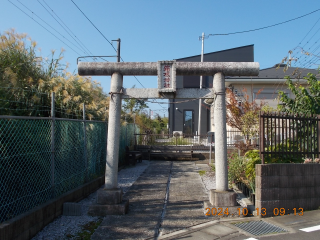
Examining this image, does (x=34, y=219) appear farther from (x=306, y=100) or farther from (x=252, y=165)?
(x=306, y=100)

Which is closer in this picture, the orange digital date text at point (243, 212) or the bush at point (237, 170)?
the orange digital date text at point (243, 212)

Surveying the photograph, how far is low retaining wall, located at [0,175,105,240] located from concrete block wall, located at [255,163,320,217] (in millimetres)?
4058

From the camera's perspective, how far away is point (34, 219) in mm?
4754

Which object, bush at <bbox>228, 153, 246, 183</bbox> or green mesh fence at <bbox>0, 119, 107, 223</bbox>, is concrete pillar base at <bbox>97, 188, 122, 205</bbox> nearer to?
green mesh fence at <bbox>0, 119, 107, 223</bbox>

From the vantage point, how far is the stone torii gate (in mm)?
6062

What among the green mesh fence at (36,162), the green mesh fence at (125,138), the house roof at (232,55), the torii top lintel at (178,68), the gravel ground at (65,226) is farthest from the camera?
the house roof at (232,55)

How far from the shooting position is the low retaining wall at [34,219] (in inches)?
158

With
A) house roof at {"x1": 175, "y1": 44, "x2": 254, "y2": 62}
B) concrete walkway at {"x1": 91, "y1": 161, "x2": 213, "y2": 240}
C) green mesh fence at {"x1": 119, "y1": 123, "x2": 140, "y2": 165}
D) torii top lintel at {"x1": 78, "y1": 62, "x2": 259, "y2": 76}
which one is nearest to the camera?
concrete walkway at {"x1": 91, "y1": 161, "x2": 213, "y2": 240}

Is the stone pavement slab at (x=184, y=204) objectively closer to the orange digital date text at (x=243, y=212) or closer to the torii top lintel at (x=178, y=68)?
the orange digital date text at (x=243, y=212)

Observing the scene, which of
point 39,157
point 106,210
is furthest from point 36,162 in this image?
point 106,210

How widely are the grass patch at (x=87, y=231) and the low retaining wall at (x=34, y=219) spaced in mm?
598

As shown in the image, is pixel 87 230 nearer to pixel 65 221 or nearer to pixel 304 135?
pixel 65 221

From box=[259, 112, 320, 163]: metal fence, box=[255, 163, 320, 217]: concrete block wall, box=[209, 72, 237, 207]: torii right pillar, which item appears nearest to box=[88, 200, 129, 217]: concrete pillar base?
box=[209, 72, 237, 207]: torii right pillar

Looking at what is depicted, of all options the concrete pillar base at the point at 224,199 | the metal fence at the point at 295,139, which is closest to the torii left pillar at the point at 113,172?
the concrete pillar base at the point at 224,199
